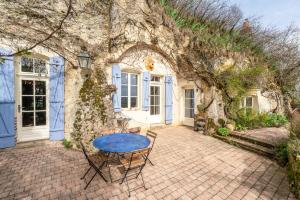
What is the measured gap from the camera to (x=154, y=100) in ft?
24.7

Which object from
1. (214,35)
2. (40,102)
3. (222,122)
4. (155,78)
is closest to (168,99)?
(155,78)

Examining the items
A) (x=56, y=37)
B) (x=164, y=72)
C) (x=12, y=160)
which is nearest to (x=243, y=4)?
(x=164, y=72)

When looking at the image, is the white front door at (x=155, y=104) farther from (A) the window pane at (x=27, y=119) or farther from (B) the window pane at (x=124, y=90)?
(A) the window pane at (x=27, y=119)

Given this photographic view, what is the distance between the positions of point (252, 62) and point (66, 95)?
32.4ft

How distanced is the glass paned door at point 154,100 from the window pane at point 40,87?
397 centimetres

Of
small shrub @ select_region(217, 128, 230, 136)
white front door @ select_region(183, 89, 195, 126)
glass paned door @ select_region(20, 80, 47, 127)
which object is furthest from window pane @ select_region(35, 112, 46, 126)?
small shrub @ select_region(217, 128, 230, 136)

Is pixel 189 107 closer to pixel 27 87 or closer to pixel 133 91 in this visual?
pixel 133 91

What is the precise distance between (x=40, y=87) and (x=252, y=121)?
26.8ft

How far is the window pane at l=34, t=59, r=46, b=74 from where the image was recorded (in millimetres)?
4930

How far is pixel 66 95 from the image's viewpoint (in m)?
5.29

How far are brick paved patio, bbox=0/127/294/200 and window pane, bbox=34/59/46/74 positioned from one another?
6.98 ft

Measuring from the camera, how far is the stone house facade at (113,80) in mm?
4699

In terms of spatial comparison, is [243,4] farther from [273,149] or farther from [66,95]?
[66,95]

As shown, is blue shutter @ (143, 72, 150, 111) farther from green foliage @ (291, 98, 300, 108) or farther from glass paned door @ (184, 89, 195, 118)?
green foliage @ (291, 98, 300, 108)
